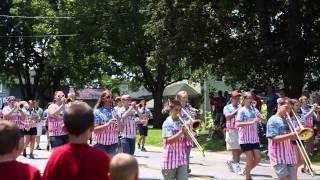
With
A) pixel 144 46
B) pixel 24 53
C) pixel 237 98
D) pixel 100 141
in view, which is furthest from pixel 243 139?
pixel 24 53

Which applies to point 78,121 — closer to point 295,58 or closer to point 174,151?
point 174,151

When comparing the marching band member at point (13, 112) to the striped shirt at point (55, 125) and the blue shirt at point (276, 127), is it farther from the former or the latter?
the blue shirt at point (276, 127)

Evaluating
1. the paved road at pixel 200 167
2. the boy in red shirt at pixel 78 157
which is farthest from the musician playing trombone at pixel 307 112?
the boy in red shirt at pixel 78 157

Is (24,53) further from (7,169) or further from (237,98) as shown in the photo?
(7,169)

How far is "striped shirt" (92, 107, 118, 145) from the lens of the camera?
391 inches

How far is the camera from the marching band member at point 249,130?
11562mm

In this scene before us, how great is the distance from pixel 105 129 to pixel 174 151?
2122 mm

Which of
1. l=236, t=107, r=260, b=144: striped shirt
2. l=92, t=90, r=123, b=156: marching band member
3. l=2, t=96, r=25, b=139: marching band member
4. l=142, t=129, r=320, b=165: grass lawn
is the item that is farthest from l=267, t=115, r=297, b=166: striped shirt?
l=2, t=96, r=25, b=139: marching band member

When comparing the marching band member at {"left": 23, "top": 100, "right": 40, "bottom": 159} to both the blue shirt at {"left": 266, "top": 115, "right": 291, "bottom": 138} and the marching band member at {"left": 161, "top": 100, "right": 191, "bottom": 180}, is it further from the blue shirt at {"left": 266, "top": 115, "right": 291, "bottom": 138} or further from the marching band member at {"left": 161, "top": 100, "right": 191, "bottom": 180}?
the blue shirt at {"left": 266, "top": 115, "right": 291, "bottom": 138}

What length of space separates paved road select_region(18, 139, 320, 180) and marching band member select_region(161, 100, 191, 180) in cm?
493

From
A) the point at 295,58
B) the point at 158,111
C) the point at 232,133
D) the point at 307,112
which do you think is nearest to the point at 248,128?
the point at 232,133

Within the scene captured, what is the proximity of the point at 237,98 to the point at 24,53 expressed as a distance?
4204cm

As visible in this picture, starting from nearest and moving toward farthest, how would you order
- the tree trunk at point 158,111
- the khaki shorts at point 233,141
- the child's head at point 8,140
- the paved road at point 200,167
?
the child's head at point 8,140, the paved road at point 200,167, the khaki shorts at point 233,141, the tree trunk at point 158,111

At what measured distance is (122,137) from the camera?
13.1 m
